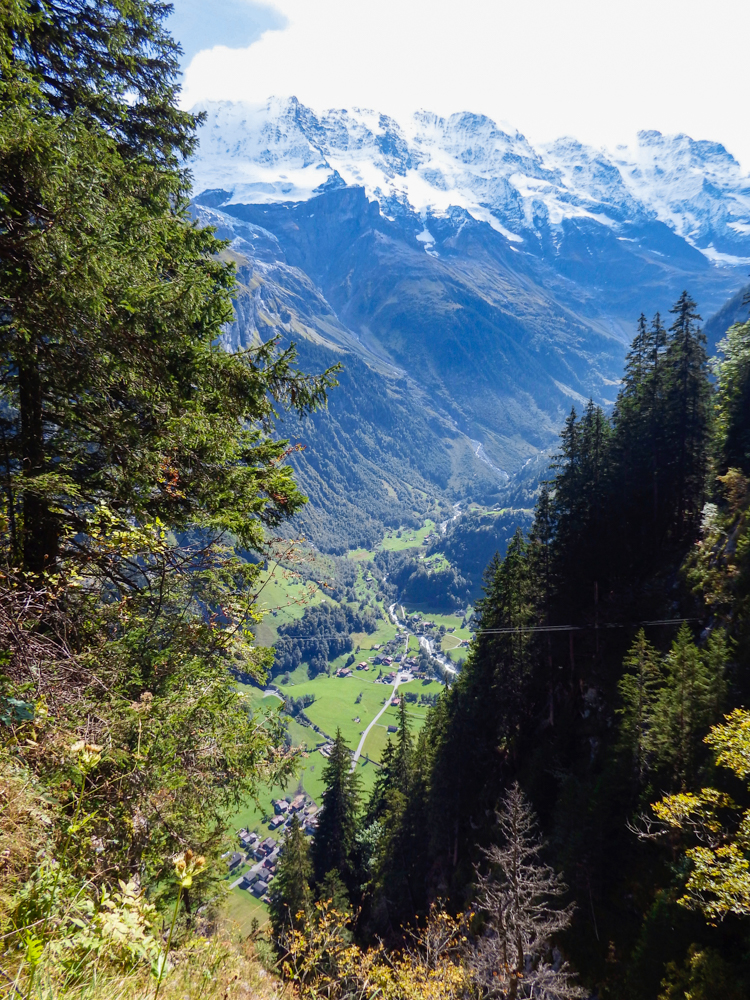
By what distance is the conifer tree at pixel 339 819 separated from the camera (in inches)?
1781

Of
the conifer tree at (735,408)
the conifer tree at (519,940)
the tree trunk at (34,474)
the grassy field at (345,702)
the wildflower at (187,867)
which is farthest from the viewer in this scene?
the grassy field at (345,702)

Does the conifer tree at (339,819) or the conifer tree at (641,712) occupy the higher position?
the conifer tree at (641,712)

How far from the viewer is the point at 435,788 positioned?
116 feet

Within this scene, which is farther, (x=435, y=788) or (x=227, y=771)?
(x=435, y=788)

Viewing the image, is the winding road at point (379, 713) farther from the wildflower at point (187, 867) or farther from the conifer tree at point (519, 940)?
the wildflower at point (187, 867)

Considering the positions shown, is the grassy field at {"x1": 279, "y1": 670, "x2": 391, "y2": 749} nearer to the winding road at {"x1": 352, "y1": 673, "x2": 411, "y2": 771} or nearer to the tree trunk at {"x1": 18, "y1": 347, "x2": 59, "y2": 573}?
the winding road at {"x1": 352, "y1": 673, "x2": 411, "y2": 771}

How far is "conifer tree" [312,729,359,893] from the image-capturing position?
45.2m

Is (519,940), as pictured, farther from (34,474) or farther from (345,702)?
(345,702)

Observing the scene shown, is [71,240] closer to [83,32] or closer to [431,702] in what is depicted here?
[83,32]

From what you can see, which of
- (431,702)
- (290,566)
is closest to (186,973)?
(290,566)

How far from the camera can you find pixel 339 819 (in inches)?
1797

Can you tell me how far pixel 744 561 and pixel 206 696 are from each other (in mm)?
23025

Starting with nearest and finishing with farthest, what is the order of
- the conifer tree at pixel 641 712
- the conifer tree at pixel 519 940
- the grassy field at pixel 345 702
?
1. the conifer tree at pixel 519 940
2. the conifer tree at pixel 641 712
3. the grassy field at pixel 345 702

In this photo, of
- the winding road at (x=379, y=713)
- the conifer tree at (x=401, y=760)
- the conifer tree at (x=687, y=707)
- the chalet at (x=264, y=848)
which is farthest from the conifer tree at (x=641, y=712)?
the chalet at (x=264, y=848)
